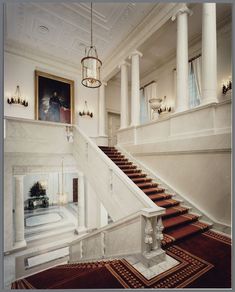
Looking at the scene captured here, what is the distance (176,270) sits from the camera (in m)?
2.48

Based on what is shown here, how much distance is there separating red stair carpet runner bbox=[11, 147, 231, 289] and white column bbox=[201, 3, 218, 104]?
319 centimetres

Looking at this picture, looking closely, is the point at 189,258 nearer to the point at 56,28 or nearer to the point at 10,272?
the point at 10,272

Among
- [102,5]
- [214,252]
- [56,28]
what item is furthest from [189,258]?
[56,28]

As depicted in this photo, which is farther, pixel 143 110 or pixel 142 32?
pixel 143 110

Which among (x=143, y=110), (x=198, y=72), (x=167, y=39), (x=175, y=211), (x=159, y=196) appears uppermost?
(x=167, y=39)

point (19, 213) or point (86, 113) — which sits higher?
point (86, 113)

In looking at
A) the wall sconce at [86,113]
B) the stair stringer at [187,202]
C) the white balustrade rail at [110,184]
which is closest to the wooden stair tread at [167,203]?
the stair stringer at [187,202]

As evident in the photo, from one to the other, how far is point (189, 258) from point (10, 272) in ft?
19.6

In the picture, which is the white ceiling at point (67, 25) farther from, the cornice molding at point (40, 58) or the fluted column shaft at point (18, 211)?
the fluted column shaft at point (18, 211)

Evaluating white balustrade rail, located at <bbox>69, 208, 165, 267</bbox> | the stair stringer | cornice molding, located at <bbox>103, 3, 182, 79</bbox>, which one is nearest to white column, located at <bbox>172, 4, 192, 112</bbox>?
cornice molding, located at <bbox>103, 3, 182, 79</bbox>

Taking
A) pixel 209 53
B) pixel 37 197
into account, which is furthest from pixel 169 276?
pixel 37 197

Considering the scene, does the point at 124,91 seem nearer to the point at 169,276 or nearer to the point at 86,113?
the point at 86,113

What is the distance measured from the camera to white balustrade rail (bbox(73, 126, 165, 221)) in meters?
3.29

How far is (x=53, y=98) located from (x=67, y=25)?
10.9 ft
